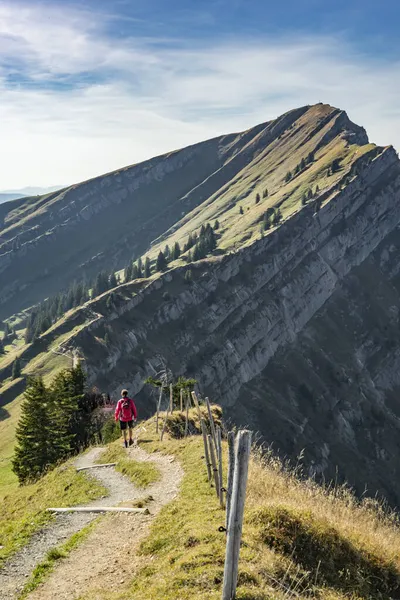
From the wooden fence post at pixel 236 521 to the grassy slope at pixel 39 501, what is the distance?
8858mm

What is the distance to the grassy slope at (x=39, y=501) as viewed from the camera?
17569mm

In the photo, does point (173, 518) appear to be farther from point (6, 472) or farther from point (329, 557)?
point (6, 472)

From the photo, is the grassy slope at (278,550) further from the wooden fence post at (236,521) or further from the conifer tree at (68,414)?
the conifer tree at (68,414)

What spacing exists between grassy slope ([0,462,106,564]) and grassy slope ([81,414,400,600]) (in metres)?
5.08

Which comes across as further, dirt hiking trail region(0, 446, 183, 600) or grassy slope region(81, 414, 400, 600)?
dirt hiking trail region(0, 446, 183, 600)

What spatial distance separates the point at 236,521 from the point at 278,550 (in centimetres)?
372

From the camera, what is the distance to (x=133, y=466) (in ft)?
87.1

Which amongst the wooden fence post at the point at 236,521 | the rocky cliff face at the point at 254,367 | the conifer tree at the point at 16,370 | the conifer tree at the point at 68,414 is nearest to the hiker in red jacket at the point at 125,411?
the conifer tree at the point at 68,414

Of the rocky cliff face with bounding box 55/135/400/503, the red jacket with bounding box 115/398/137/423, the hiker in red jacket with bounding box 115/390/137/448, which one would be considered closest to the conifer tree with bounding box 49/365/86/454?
the hiker in red jacket with bounding box 115/390/137/448

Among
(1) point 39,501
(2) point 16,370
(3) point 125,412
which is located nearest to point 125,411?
(3) point 125,412

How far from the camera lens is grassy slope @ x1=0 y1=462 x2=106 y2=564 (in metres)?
17.6

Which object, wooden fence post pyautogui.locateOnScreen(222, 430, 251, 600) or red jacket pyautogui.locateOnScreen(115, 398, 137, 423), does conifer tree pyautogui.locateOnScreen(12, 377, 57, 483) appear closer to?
red jacket pyautogui.locateOnScreen(115, 398, 137, 423)

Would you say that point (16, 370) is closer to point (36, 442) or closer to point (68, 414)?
point (68, 414)

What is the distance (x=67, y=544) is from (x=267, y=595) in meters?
8.17
